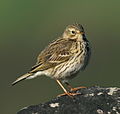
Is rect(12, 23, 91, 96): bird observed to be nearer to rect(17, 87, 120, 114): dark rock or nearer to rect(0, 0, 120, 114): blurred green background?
rect(17, 87, 120, 114): dark rock

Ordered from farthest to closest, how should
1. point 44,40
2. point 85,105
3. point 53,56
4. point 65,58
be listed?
point 44,40
point 53,56
point 65,58
point 85,105

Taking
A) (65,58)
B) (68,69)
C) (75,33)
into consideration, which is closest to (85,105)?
(68,69)

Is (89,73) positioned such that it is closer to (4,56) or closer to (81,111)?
(4,56)

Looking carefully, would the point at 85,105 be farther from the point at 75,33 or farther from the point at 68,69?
the point at 75,33

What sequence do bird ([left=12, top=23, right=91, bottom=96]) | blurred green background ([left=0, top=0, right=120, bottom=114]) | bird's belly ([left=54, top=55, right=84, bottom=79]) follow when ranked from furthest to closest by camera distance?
blurred green background ([left=0, top=0, right=120, bottom=114]) < bird ([left=12, top=23, right=91, bottom=96]) < bird's belly ([left=54, top=55, right=84, bottom=79])

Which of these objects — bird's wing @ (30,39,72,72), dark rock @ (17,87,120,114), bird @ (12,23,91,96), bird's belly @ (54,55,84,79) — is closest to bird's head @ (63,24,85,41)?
bird @ (12,23,91,96)

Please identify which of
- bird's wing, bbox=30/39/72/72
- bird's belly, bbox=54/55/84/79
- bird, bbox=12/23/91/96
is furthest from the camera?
bird's wing, bbox=30/39/72/72

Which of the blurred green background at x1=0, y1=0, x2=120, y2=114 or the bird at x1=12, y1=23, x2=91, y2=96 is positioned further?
the blurred green background at x1=0, y1=0, x2=120, y2=114

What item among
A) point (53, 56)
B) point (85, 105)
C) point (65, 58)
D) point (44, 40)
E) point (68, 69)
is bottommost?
point (44, 40)
